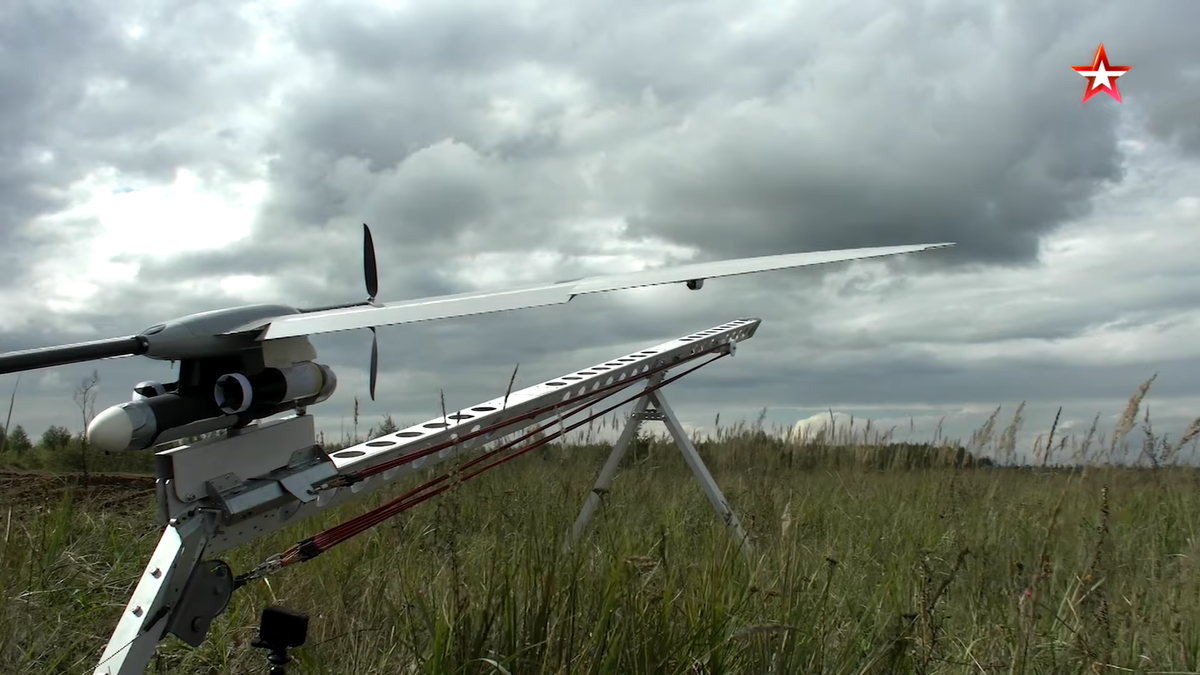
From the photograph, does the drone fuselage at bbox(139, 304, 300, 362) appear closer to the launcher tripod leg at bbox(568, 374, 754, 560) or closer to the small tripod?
the small tripod

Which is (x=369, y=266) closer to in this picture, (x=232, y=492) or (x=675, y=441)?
(x=232, y=492)

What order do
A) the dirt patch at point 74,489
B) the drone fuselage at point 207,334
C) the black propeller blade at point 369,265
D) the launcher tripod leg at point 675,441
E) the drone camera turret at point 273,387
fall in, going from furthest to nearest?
the dirt patch at point 74,489, the launcher tripod leg at point 675,441, the black propeller blade at point 369,265, the drone camera turret at point 273,387, the drone fuselage at point 207,334

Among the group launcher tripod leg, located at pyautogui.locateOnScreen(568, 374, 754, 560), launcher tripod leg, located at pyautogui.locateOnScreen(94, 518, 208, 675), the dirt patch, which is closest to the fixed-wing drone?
launcher tripod leg, located at pyautogui.locateOnScreen(94, 518, 208, 675)

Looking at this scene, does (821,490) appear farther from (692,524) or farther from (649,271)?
(649,271)

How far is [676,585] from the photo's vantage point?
10.8 feet

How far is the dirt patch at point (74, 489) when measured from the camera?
18.5 ft

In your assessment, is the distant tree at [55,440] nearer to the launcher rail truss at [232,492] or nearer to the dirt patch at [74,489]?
the dirt patch at [74,489]

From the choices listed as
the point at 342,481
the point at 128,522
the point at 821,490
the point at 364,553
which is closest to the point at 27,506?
the point at 128,522

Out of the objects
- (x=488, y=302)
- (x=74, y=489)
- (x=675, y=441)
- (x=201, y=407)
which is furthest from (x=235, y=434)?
(x=74, y=489)

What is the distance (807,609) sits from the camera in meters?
3.13

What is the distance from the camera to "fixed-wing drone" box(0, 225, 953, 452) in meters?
2.28

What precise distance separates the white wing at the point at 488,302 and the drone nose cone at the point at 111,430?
418mm

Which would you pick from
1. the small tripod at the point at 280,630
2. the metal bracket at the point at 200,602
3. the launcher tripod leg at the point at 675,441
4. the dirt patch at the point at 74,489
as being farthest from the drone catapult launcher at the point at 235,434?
the dirt patch at the point at 74,489

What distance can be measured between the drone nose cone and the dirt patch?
355cm
